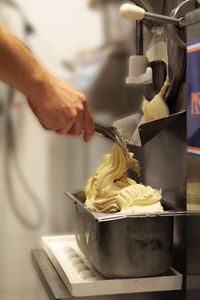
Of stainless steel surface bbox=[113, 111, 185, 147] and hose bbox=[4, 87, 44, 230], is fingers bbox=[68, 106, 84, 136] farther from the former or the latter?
hose bbox=[4, 87, 44, 230]

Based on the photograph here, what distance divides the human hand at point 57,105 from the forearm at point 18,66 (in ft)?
0.03

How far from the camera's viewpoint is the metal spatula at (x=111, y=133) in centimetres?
93

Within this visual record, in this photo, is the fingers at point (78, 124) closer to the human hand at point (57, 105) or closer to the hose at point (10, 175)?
the human hand at point (57, 105)

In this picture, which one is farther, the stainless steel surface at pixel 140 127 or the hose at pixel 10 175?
the hose at pixel 10 175

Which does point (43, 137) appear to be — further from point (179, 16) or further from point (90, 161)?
point (179, 16)

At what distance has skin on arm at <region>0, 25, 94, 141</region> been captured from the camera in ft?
2.77

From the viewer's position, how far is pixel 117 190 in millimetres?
922

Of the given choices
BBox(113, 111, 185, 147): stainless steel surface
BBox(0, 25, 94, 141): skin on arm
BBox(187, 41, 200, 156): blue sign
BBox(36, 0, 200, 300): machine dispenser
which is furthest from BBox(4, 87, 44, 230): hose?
BBox(187, 41, 200, 156): blue sign

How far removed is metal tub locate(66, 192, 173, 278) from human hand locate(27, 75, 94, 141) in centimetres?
16

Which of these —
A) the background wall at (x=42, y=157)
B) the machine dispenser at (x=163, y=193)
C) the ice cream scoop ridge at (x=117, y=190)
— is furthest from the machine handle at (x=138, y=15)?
the background wall at (x=42, y=157)

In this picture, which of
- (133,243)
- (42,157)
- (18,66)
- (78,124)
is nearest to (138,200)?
(133,243)

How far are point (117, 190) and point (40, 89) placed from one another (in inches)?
9.6

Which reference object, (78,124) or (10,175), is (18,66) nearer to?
(78,124)

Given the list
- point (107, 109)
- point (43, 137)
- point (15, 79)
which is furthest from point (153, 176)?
point (43, 137)
